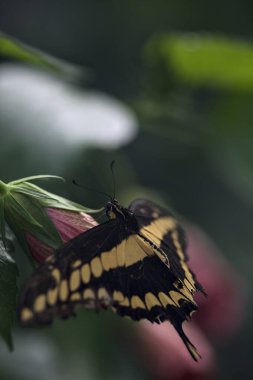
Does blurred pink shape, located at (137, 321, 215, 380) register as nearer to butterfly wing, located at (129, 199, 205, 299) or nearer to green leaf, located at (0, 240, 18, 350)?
butterfly wing, located at (129, 199, 205, 299)

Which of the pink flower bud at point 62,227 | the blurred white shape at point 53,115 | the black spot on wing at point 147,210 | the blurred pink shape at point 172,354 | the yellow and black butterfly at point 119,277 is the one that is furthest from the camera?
the blurred pink shape at point 172,354

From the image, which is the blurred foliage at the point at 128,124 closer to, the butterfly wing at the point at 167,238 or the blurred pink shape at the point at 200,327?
the blurred pink shape at the point at 200,327

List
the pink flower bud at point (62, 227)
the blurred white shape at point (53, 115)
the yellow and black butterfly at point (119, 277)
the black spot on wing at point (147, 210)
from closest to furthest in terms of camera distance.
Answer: the yellow and black butterfly at point (119, 277) < the pink flower bud at point (62, 227) < the black spot on wing at point (147, 210) < the blurred white shape at point (53, 115)

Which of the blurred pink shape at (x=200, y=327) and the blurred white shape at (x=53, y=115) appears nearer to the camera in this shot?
the blurred white shape at (x=53, y=115)

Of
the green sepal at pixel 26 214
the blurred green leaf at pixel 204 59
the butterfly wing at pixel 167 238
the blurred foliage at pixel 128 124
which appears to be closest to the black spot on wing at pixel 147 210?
the butterfly wing at pixel 167 238

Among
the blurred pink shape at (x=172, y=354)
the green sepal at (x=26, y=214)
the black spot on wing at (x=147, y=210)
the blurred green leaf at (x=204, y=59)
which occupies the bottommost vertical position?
the blurred pink shape at (x=172, y=354)

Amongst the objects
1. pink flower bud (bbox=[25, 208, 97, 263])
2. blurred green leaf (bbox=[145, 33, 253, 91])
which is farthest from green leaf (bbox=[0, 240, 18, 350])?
blurred green leaf (bbox=[145, 33, 253, 91])
